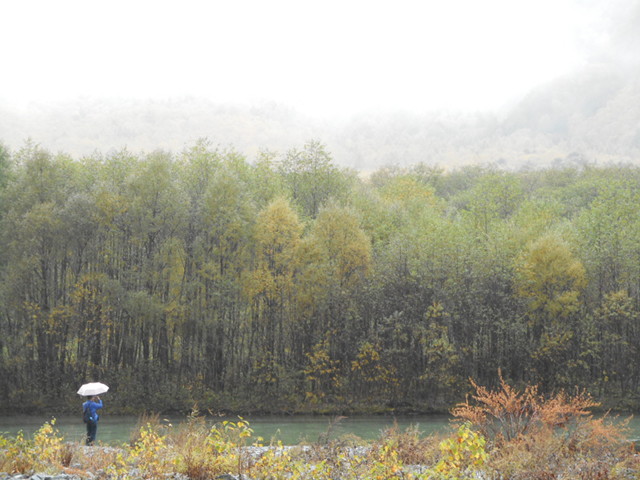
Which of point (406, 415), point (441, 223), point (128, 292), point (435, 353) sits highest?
point (441, 223)

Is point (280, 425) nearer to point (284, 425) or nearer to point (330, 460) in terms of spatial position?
point (284, 425)

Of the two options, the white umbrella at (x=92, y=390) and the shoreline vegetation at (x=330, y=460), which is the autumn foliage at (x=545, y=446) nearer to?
the shoreline vegetation at (x=330, y=460)

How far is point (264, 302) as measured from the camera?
33156 millimetres

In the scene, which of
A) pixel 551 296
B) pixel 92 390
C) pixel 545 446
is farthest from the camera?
pixel 551 296

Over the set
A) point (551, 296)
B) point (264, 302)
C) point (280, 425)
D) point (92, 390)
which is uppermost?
point (92, 390)

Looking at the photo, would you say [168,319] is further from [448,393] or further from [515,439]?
[515,439]

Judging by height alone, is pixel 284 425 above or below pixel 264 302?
below

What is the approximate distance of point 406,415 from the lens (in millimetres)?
30781

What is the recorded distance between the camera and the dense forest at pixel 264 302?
102 feet

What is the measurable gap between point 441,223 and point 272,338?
11673 mm

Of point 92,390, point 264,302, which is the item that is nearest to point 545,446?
point 92,390

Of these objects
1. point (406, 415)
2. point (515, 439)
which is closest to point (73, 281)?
point (406, 415)

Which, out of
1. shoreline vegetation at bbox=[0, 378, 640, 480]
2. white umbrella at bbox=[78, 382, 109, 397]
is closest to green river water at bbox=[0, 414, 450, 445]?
white umbrella at bbox=[78, 382, 109, 397]

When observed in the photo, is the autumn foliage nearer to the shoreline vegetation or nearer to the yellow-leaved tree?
the shoreline vegetation
